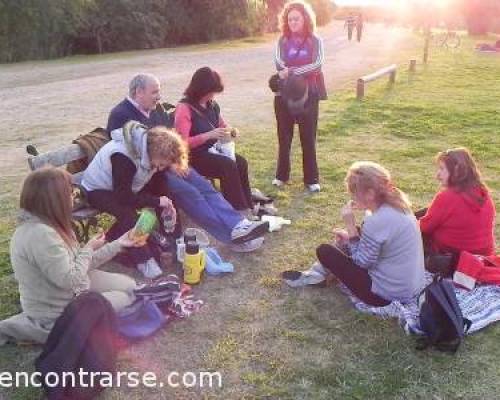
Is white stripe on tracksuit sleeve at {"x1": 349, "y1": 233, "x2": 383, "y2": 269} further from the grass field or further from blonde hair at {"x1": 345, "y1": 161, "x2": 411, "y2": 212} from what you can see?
the grass field

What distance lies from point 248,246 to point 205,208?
1.72ft

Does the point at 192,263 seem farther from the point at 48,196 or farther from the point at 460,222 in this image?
the point at 460,222

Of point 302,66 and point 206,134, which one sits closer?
point 206,134

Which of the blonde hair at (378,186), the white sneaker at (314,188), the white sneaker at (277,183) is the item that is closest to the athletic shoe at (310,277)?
the blonde hair at (378,186)

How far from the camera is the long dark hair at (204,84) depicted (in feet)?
17.7

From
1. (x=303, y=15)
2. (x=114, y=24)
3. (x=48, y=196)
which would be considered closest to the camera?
(x=48, y=196)

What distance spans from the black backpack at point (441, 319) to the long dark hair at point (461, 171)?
0.93m

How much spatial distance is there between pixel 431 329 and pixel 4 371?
2702 millimetres

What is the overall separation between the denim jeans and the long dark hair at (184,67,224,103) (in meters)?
0.93

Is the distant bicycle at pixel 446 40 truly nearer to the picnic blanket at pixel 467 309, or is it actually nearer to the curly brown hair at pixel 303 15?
the curly brown hair at pixel 303 15

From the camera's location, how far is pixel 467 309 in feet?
13.4

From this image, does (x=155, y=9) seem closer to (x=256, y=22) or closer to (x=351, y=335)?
(x=256, y=22)

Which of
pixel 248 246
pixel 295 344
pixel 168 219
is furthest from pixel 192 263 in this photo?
pixel 295 344

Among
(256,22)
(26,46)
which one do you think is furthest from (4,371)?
(256,22)
